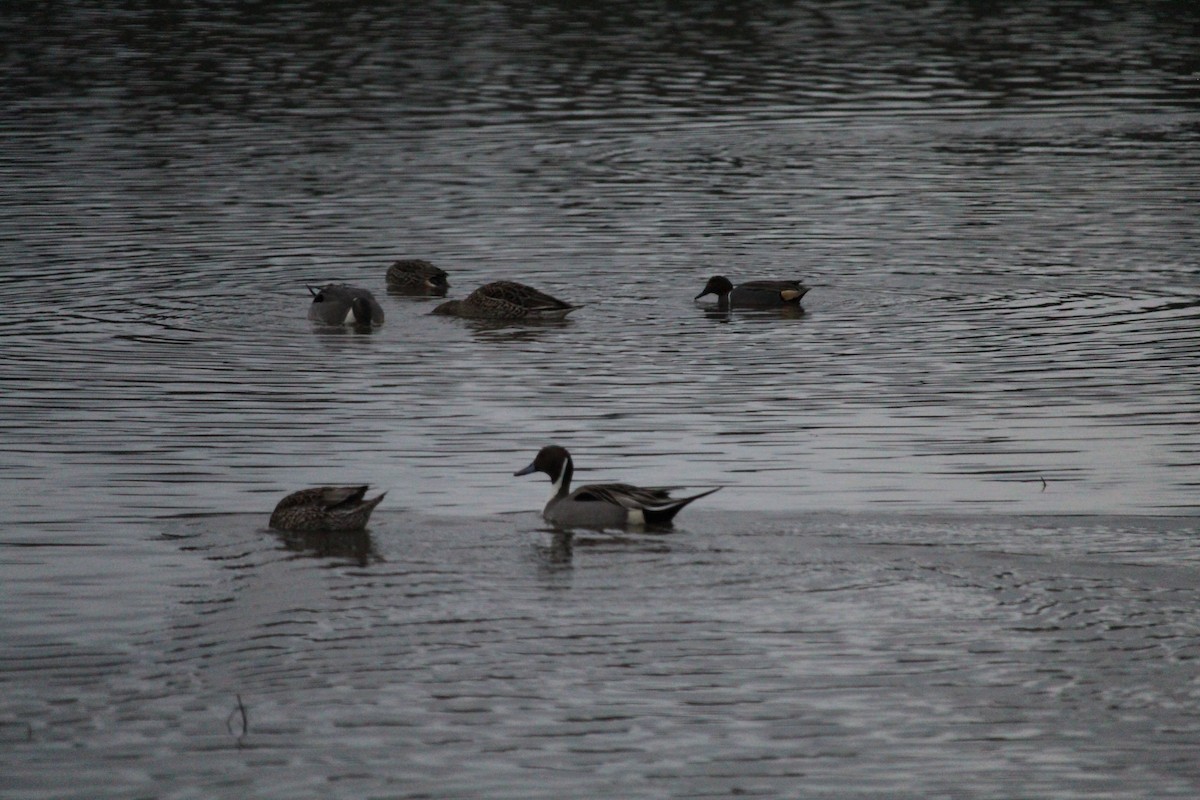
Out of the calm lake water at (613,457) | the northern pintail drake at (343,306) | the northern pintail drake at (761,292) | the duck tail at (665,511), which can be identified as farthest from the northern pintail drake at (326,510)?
the northern pintail drake at (761,292)

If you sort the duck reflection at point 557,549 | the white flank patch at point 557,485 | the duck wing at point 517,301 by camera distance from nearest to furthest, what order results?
the duck reflection at point 557,549, the white flank patch at point 557,485, the duck wing at point 517,301

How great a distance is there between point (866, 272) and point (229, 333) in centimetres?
771

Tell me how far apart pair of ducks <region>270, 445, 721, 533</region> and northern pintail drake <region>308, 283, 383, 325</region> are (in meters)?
7.81

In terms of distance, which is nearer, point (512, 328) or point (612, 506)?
point (612, 506)

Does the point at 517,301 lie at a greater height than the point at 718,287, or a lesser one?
greater

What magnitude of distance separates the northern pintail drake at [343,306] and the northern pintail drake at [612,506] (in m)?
7.91

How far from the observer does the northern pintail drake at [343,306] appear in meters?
21.3

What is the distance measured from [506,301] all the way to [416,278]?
215 centimetres

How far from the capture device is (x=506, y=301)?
71.1 ft

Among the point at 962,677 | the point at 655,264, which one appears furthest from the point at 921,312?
the point at 962,677

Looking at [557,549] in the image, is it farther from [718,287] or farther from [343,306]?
[718,287]

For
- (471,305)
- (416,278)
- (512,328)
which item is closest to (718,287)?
Result: (512,328)

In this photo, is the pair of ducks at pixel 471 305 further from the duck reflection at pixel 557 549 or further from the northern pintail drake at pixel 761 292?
the duck reflection at pixel 557 549

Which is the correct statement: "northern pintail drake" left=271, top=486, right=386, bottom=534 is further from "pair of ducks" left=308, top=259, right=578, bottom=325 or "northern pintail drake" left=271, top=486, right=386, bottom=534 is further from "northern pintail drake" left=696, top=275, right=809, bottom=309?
"northern pintail drake" left=696, top=275, right=809, bottom=309
